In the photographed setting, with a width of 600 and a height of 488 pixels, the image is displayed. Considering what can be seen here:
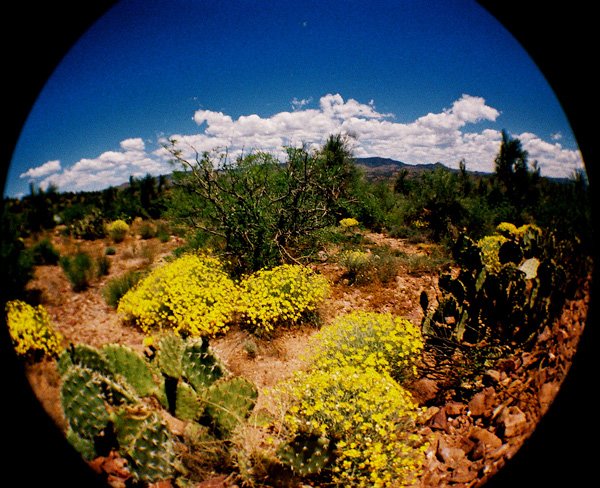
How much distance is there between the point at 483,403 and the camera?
3180 mm

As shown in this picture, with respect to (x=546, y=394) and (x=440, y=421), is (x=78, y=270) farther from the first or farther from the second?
(x=546, y=394)

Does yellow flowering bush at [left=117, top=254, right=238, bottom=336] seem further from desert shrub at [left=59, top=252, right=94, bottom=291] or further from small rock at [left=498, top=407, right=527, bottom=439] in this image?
small rock at [left=498, top=407, right=527, bottom=439]

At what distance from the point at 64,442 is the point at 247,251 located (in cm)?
577

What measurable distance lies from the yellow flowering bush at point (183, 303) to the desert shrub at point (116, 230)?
5521mm

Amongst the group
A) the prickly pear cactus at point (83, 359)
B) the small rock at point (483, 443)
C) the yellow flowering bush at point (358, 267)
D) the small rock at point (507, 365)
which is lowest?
the small rock at point (483, 443)

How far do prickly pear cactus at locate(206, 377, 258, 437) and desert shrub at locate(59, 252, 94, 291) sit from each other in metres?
4.40

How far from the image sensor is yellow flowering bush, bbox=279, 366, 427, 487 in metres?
2.51

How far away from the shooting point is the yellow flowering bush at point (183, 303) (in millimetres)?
5094

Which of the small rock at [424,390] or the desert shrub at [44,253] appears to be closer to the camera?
the small rock at [424,390]

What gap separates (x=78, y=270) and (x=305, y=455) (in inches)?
252

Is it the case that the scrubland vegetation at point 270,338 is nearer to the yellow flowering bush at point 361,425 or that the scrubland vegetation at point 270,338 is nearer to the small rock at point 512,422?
the yellow flowering bush at point 361,425

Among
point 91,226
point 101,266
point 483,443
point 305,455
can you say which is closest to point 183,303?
point 305,455

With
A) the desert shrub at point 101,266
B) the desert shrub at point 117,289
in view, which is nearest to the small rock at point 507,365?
the desert shrub at point 117,289

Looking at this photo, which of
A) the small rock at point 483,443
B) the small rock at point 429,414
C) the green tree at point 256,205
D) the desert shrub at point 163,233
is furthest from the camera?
the desert shrub at point 163,233
